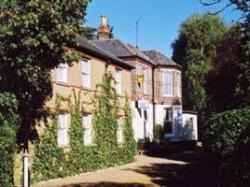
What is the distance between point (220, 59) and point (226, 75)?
4.06 feet

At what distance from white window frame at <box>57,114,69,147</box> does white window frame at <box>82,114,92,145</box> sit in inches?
105

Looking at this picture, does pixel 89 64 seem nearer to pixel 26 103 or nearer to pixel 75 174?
pixel 75 174

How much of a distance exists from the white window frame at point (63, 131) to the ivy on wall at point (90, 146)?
0.34 metres

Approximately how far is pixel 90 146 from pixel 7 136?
44.0 ft

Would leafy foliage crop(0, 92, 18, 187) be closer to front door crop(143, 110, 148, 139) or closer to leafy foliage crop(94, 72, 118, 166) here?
leafy foliage crop(94, 72, 118, 166)

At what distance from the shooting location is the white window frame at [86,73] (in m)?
31.1

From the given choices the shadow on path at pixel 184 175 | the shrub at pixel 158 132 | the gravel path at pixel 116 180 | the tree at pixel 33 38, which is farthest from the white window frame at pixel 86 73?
the shrub at pixel 158 132

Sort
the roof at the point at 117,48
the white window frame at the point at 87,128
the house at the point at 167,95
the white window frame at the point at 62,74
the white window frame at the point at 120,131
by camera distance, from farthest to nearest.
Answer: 1. the house at the point at 167,95
2. the roof at the point at 117,48
3. the white window frame at the point at 120,131
4. the white window frame at the point at 87,128
5. the white window frame at the point at 62,74

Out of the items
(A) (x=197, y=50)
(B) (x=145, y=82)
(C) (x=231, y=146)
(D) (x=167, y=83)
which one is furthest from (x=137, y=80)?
(C) (x=231, y=146)

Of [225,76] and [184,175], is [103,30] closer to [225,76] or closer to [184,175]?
[225,76]

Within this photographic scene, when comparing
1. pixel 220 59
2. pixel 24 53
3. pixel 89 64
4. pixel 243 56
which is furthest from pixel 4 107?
pixel 220 59

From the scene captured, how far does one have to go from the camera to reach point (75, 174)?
92.5ft

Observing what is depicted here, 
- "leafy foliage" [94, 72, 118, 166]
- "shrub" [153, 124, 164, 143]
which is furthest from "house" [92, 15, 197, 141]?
"leafy foliage" [94, 72, 118, 166]

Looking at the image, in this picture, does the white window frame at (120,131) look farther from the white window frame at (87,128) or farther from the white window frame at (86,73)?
the white window frame at (86,73)
